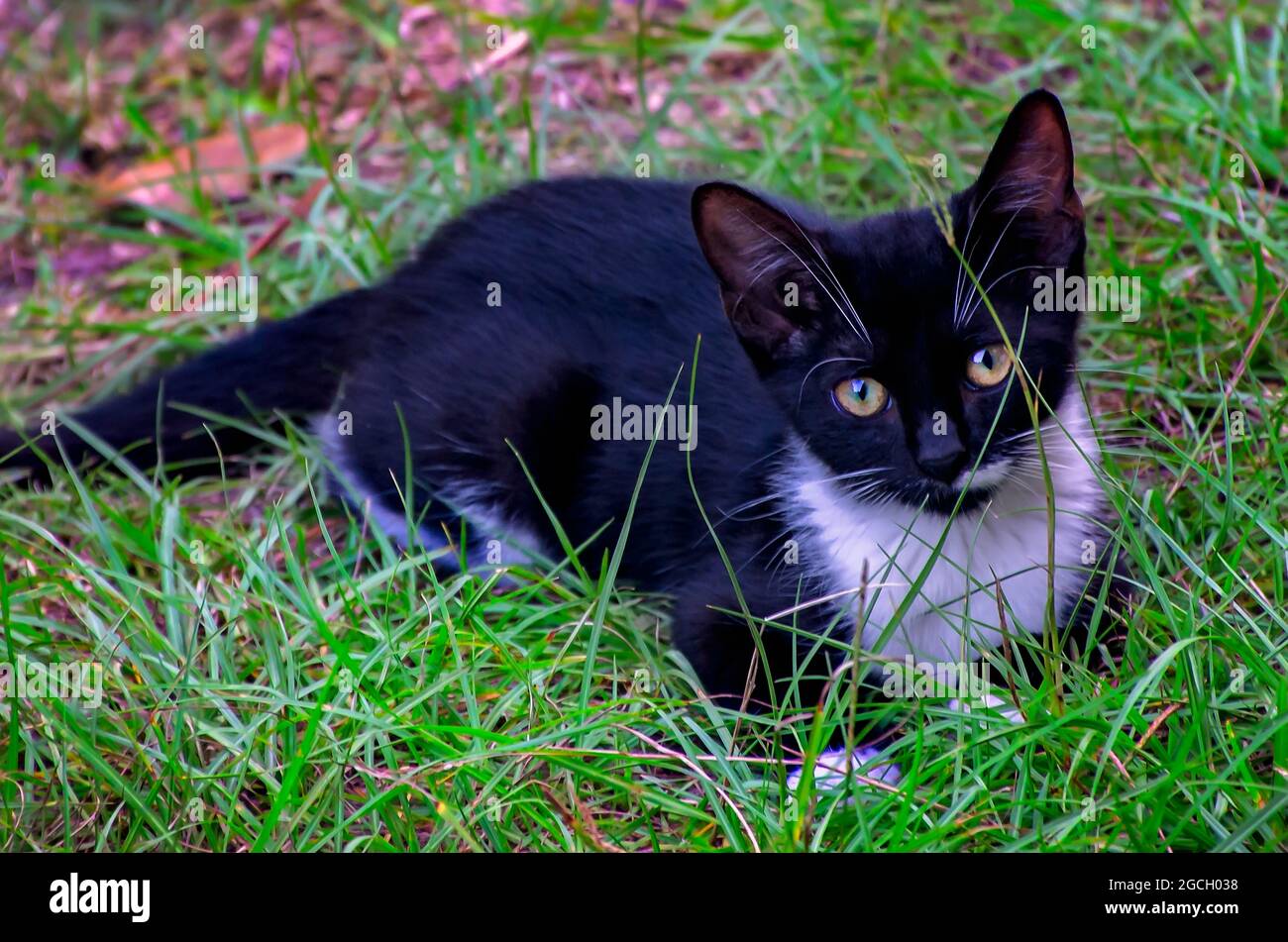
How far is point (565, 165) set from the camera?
14.3 ft

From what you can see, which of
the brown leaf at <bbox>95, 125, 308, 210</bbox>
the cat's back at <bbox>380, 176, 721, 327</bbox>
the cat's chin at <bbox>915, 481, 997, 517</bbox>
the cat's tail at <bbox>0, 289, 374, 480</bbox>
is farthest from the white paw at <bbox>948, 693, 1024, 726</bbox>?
the brown leaf at <bbox>95, 125, 308, 210</bbox>

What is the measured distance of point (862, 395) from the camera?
8.46ft

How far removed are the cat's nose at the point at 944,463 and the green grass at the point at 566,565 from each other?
344 mm

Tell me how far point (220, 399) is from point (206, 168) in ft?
4.13

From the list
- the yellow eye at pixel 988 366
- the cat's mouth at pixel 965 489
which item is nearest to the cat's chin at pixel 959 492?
the cat's mouth at pixel 965 489

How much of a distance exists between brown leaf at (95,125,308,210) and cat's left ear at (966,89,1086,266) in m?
2.64

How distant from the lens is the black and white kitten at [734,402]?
252 cm

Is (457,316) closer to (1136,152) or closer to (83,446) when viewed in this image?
(83,446)

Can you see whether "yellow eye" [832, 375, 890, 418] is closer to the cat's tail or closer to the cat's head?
the cat's head

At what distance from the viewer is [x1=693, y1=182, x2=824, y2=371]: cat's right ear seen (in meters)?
2.53

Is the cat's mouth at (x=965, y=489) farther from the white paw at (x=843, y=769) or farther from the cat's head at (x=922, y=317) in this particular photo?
the white paw at (x=843, y=769)

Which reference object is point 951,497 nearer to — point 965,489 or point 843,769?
point 965,489
